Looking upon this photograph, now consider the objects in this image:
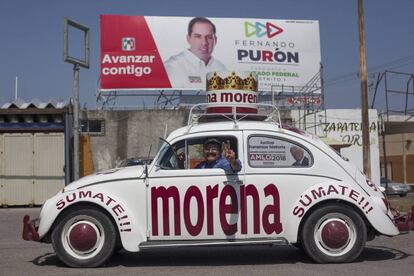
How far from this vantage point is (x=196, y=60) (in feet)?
93.6

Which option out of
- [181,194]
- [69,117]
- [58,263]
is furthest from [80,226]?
[69,117]

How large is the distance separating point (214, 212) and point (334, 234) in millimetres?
1543

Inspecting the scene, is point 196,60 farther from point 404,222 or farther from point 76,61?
point 404,222

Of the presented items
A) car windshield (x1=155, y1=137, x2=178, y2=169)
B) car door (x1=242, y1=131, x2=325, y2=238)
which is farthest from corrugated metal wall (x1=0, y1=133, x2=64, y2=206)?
car door (x1=242, y1=131, x2=325, y2=238)

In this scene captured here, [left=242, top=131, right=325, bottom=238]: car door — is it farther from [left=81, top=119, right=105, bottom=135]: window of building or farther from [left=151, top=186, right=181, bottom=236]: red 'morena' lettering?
[left=81, top=119, right=105, bottom=135]: window of building

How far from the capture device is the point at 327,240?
305 inches

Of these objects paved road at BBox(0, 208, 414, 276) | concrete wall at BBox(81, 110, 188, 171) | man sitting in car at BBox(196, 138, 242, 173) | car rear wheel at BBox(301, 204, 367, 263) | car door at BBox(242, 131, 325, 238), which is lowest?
paved road at BBox(0, 208, 414, 276)

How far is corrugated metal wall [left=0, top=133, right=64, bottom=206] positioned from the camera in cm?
2130

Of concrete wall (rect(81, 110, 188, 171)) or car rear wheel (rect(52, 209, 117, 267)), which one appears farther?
concrete wall (rect(81, 110, 188, 171))

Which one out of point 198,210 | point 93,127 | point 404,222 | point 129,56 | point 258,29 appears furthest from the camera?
point 258,29

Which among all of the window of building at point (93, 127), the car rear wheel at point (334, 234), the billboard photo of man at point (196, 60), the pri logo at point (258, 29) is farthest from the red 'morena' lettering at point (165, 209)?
the pri logo at point (258, 29)

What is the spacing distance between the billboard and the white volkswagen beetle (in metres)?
20.1

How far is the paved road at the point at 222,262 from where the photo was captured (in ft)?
24.4

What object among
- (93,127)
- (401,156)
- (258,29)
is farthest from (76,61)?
(401,156)
